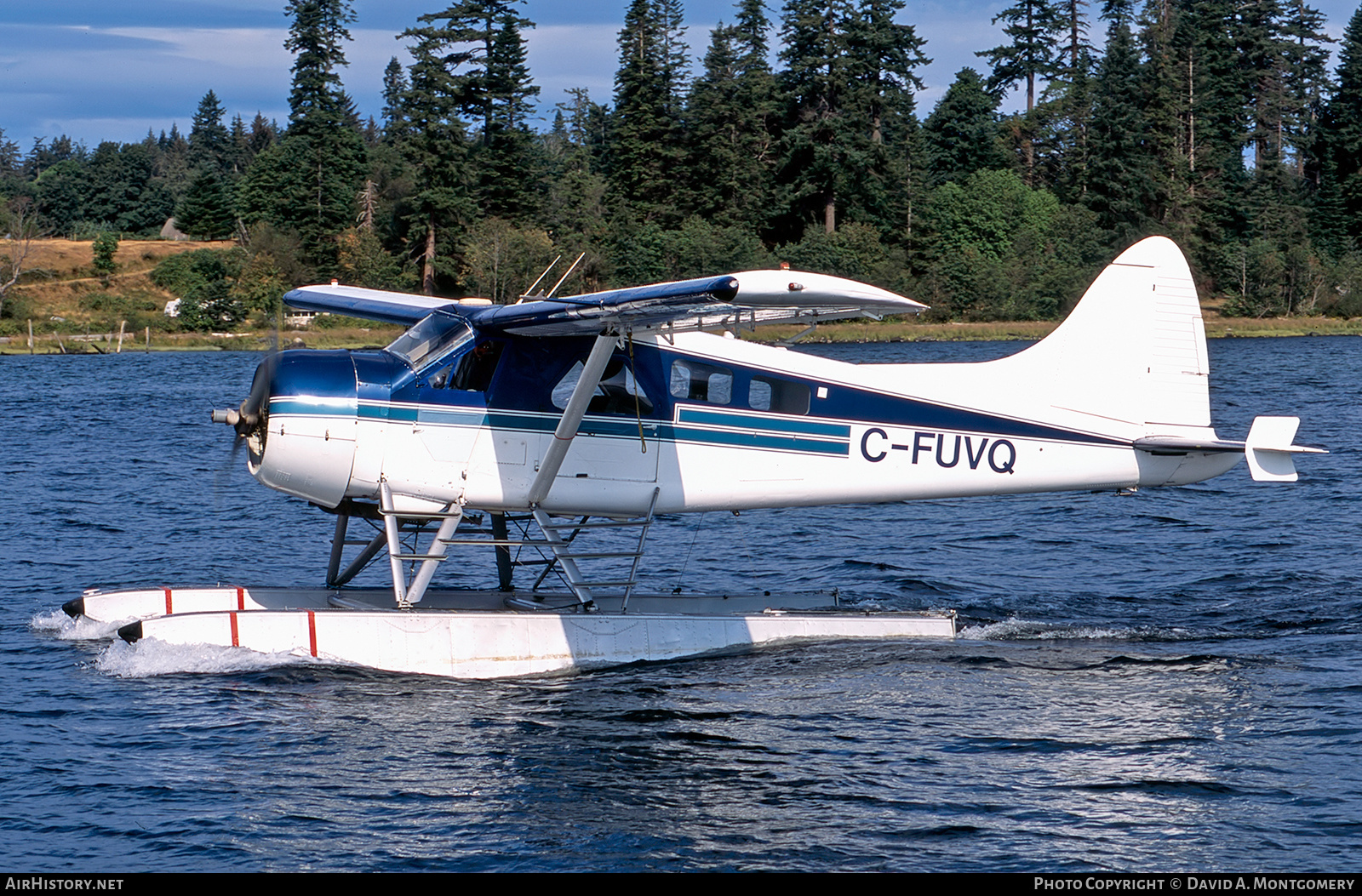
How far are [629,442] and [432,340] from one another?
187cm

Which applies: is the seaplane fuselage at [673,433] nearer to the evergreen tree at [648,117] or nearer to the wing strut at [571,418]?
the wing strut at [571,418]

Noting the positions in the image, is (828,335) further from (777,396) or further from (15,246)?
(777,396)

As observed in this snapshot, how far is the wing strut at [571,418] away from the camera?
10.2m

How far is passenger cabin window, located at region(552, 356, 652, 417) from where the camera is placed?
11.1 metres

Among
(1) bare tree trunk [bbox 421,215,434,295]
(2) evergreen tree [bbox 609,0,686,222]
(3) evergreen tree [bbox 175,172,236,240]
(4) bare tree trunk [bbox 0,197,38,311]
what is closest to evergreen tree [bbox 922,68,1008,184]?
(2) evergreen tree [bbox 609,0,686,222]

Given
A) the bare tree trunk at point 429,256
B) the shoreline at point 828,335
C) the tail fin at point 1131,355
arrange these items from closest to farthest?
1. the tail fin at point 1131,355
2. the shoreline at point 828,335
3. the bare tree trunk at point 429,256

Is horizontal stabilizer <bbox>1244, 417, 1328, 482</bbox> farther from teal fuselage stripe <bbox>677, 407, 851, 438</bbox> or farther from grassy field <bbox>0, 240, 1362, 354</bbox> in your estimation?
grassy field <bbox>0, 240, 1362, 354</bbox>

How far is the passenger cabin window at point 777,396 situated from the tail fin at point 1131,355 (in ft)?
7.22

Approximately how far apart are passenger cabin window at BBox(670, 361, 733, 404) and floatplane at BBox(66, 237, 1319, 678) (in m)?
0.02

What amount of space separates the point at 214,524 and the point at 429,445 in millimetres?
9527

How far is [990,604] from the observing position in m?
14.0

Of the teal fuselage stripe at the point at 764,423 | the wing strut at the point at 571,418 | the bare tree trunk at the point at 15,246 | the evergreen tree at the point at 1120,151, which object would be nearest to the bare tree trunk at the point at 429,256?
the bare tree trunk at the point at 15,246

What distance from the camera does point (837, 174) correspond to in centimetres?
7425
